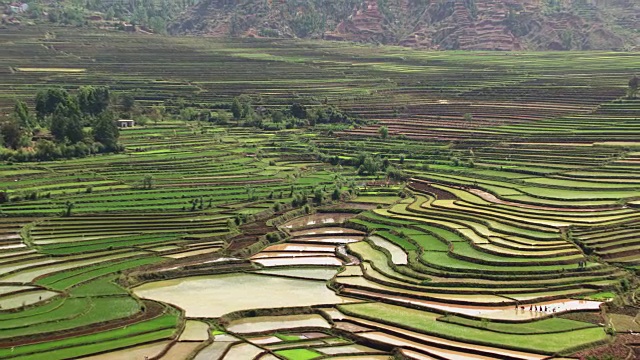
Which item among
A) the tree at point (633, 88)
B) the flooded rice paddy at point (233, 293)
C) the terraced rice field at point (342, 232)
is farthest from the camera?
the tree at point (633, 88)

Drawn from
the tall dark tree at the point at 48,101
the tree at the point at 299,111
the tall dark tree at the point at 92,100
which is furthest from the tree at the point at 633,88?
the tall dark tree at the point at 48,101

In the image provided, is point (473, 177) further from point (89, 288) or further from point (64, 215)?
point (89, 288)

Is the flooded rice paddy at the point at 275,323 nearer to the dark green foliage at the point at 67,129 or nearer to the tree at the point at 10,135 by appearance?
the tree at the point at 10,135

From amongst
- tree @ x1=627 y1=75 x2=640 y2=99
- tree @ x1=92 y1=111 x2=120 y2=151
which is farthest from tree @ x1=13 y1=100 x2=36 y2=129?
tree @ x1=627 y1=75 x2=640 y2=99

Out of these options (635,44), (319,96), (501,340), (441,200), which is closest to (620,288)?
(501,340)

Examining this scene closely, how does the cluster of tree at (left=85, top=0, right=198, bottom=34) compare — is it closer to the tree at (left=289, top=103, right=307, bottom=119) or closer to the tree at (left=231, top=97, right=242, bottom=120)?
the tree at (left=231, top=97, right=242, bottom=120)

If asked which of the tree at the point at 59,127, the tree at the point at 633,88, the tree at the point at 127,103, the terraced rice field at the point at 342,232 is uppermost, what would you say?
the tree at the point at 633,88
